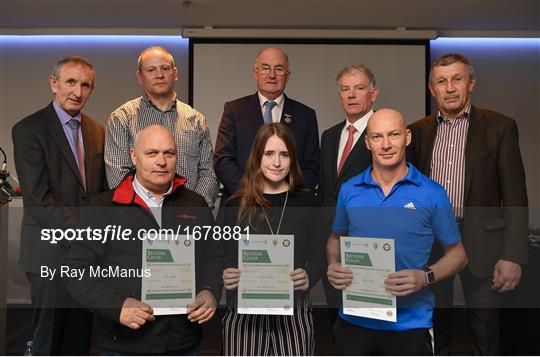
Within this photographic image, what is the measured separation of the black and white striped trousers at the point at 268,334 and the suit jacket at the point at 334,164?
47 centimetres

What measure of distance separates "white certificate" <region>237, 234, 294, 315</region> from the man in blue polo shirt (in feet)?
0.57

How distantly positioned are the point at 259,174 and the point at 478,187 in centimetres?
94

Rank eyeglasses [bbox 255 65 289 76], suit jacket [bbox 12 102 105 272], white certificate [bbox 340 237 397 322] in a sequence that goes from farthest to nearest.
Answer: eyeglasses [bbox 255 65 289 76] < suit jacket [bbox 12 102 105 272] < white certificate [bbox 340 237 397 322]

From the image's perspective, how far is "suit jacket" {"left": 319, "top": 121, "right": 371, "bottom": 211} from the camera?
8.87 feet

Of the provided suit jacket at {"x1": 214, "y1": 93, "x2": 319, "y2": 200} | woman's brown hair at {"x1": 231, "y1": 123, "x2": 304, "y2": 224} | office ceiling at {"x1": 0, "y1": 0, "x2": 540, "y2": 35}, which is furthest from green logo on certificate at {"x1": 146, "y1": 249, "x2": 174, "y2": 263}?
office ceiling at {"x1": 0, "y1": 0, "x2": 540, "y2": 35}

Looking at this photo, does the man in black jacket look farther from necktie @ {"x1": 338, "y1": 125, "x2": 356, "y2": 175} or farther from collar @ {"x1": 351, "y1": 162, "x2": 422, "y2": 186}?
necktie @ {"x1": 338, "y1": 125, "x2": 356, "y2": 175}

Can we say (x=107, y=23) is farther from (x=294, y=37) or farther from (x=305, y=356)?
(x=305, y=356)

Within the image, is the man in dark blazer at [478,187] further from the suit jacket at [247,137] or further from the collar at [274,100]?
the collar at [274,100]

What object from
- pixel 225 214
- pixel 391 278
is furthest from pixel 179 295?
pixel 391 278

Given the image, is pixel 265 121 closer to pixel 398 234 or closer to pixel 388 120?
pixel 388 120

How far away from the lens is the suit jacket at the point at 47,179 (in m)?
2.55

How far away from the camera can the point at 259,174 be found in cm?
258

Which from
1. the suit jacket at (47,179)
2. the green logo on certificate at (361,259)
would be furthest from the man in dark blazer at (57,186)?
the green logo on certificate at (361,259)

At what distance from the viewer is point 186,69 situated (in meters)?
6.32
